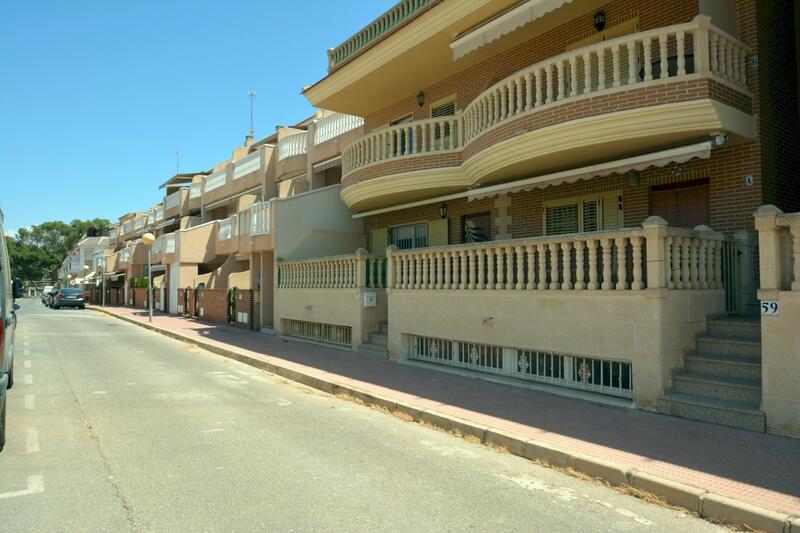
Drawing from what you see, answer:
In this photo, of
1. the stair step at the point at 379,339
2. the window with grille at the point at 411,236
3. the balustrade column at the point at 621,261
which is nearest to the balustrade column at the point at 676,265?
the balustrade column at the point at 621,261

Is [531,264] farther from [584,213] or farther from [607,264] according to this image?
[584,213]

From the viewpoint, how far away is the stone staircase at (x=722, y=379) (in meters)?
6.68

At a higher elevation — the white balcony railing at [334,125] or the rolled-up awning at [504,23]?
the white balcony railing at [334,125]

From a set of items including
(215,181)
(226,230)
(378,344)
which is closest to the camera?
(378,344)

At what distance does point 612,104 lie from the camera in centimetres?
910

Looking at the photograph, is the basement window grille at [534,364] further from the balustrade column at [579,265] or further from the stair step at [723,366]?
the balustrade column at [579,265]

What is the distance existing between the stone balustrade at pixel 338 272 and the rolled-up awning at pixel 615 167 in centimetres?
337

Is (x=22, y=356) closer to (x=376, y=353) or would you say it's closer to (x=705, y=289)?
(x=376, y=353)

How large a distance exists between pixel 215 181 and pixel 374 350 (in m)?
22.9

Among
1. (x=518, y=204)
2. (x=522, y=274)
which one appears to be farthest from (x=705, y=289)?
(x=518, y=204)

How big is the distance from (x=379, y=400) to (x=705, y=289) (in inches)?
203

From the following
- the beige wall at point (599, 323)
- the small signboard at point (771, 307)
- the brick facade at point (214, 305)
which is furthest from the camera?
the brick facade at point (214, 305)

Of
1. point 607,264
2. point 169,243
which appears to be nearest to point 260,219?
point 607,264

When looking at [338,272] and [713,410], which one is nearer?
[713,410]
